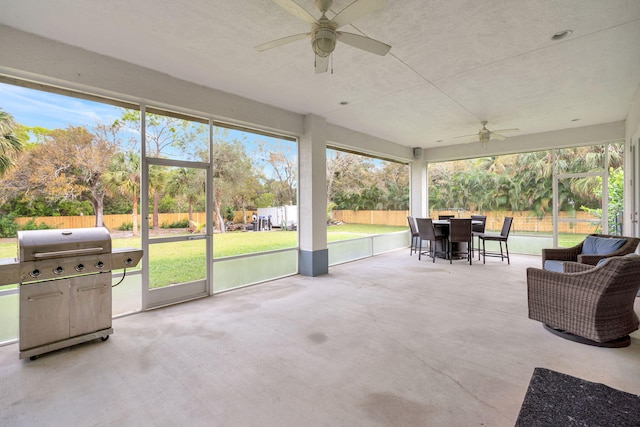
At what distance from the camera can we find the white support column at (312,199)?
5.54 metres

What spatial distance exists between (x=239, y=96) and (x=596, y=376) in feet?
16.5

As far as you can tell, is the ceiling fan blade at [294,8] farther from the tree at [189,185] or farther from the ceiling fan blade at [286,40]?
the tree at [189,185]

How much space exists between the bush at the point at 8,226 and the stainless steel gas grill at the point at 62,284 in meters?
0.55

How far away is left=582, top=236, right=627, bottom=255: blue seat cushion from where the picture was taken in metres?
3.65

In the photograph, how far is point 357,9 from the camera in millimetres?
2074

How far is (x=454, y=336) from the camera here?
2.97 meters

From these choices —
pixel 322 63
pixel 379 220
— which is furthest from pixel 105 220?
pixel 379 220

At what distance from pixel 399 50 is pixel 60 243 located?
3765mm

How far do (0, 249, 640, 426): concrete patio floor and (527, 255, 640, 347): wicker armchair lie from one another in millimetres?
131

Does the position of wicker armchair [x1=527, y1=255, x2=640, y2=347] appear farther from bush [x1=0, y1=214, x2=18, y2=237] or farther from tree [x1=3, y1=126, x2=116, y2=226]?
bush [x1=0, y1=214, x2=18, y2=237]

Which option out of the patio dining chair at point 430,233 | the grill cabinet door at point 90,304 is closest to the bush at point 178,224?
the grill cabinet door at point 90,304

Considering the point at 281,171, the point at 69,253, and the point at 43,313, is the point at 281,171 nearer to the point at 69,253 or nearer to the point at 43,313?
the point at 69,253

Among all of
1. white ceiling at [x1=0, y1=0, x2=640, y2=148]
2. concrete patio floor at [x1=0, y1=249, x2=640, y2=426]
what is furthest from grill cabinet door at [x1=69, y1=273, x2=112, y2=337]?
white ceiling at [x1=0, y1=0, x2=640, y2=148]

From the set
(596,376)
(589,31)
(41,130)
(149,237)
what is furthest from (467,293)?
(41,130)
